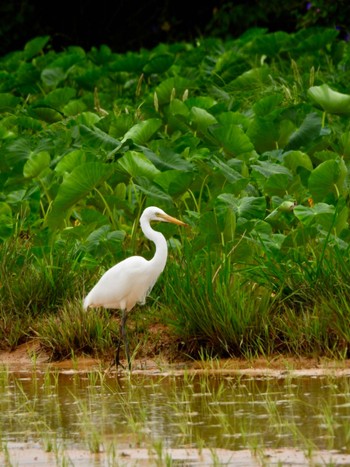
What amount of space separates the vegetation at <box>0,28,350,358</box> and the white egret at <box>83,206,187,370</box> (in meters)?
0.15

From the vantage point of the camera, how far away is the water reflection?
4.71m

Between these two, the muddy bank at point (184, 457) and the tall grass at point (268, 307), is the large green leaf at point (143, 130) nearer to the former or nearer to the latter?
the tall grass at point (268, 307)

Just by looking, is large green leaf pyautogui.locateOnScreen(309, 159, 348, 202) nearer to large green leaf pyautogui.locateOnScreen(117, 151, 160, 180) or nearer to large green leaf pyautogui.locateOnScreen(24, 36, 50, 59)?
large green leaf pyautogui.locateOnScreen(117, 151, 160, 180)

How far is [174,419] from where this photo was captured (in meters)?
5.14

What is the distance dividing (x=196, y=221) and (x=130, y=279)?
878mm

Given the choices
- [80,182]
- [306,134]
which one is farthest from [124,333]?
[306,134]

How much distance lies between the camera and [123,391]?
593 centimetres

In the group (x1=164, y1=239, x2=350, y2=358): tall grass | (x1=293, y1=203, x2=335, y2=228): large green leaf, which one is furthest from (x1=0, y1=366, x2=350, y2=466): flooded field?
(x1=293, y1=203, x2=335, y2=228): large green leaf

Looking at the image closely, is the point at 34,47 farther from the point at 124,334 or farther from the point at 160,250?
the point at 124,334

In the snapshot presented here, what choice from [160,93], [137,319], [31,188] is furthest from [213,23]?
[137,319]

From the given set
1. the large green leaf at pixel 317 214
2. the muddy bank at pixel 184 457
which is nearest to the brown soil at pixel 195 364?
the large green leaf at pixel 317 214

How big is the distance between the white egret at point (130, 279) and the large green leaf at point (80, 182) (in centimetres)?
66

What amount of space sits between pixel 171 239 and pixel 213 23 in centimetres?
1083

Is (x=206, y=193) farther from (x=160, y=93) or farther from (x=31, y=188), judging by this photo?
(x=160, y=93)
